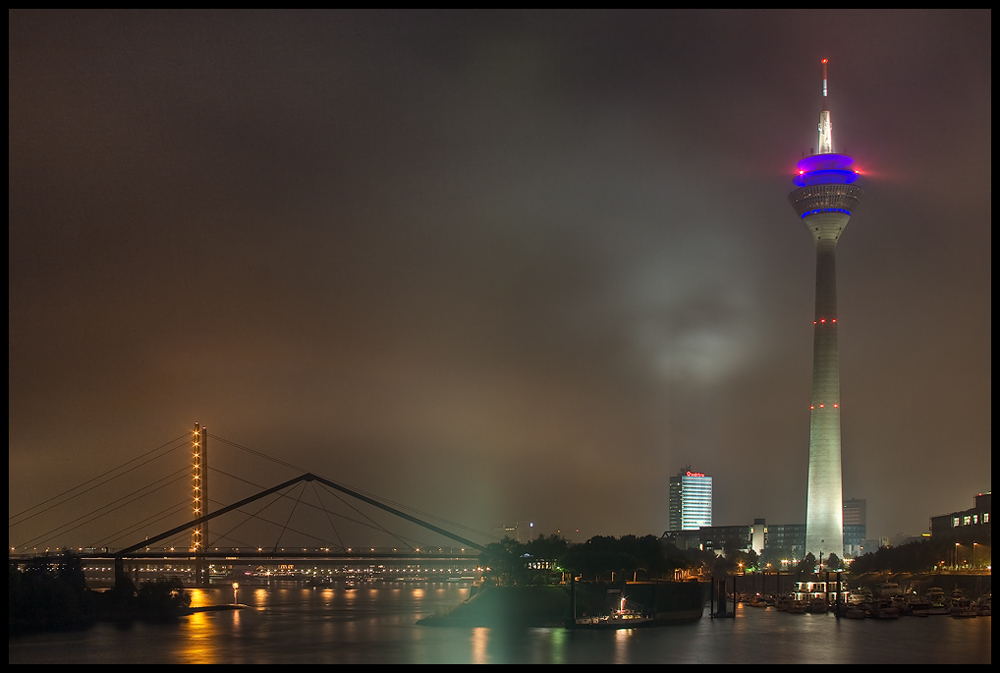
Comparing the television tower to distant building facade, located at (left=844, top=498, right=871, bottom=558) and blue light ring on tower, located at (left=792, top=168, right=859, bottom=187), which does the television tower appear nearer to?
blue light ring on tower, located at (left=792, top=168, right=859, bottom=187)

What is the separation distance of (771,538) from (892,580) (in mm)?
74263

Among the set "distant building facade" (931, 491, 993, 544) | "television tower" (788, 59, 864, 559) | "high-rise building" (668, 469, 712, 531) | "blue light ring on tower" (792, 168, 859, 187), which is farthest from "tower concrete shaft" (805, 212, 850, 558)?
"high-rise building" (668, 469, 712, 531)

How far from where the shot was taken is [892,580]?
280 feet

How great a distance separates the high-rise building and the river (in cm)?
13388

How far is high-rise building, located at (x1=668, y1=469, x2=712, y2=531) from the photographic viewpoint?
19225 centimetres

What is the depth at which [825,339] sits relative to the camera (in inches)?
3659

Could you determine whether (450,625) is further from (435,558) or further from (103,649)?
(103,649)

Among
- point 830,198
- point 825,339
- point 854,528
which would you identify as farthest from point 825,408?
point 854,528

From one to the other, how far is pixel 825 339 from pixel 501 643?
57.4 meters

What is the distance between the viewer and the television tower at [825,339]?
9325 cm

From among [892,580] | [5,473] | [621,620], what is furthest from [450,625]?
[892,580]

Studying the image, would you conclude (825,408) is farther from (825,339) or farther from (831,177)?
(831,177)

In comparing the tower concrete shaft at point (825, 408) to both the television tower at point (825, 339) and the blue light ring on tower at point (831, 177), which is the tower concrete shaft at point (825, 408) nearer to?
the television tower at point (825, 339)

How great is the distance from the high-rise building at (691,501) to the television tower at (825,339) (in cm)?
9499
